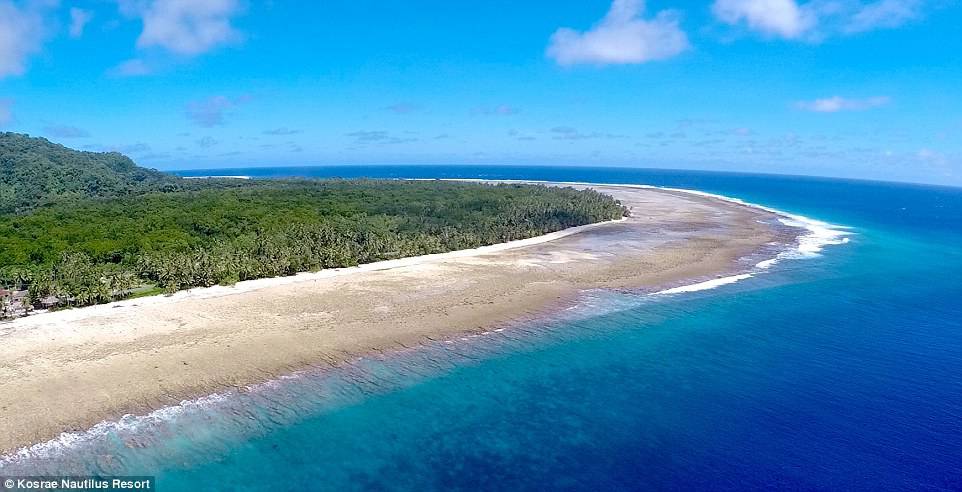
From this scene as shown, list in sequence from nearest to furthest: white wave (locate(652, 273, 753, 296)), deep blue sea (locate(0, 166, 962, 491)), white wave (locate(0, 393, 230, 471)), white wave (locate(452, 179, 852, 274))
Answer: deep blue sea (locate(0, 166, 962, 491)) → white wave (locate(0, 393, 230, 471)) → white wave (locate(652, 273, 753, 296)) → white wave (locate(452, 179, 852, 274))

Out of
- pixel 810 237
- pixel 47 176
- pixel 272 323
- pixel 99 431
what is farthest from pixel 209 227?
pixel 810 237

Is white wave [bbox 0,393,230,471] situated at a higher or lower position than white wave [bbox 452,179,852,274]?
lower

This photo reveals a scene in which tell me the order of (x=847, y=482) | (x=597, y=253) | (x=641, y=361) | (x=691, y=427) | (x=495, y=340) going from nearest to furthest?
(x=847, y=482) < (x=691, y=427) < (x=641, y=361) < (x=495, y=340) < (x=597, y=253)

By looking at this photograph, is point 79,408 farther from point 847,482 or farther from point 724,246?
point 724,246

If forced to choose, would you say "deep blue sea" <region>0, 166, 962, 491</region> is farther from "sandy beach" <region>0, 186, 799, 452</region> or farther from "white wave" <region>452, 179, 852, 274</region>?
"white wave" <region>452, 179, 852, 274</region>

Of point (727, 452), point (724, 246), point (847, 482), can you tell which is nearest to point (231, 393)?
point (727, 452)

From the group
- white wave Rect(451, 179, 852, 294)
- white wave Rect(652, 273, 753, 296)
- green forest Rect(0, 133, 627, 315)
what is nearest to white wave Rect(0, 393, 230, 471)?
green forest Rect(0, 133, 627, 315)
